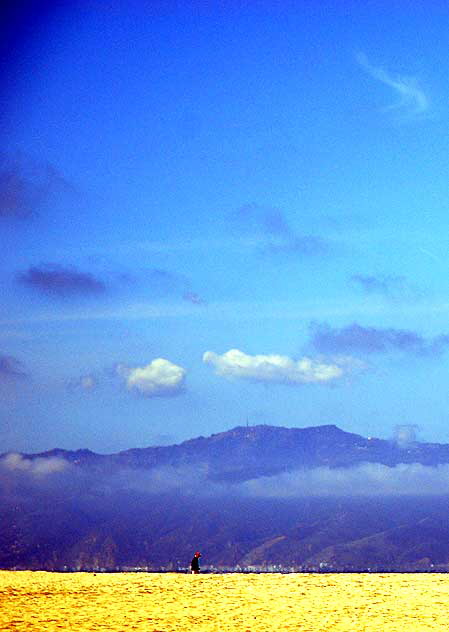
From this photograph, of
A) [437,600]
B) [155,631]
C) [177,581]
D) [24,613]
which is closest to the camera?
[155,631]

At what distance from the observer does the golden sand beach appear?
164 ft

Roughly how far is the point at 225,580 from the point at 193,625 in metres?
13.1

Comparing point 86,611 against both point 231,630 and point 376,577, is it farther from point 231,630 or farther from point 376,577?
point 376,577

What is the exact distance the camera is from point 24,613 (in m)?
52.0

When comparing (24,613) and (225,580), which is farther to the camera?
(225,580)

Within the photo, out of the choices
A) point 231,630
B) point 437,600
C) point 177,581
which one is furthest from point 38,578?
point 437,600

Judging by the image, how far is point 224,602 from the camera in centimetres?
5509

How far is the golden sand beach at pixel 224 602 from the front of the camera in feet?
164

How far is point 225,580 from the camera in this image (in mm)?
62656

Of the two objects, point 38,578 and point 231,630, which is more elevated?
point 38,578

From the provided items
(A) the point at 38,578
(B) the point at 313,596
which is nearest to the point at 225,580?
(B) the point at 313,596

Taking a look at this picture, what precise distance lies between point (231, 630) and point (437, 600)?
550 inches

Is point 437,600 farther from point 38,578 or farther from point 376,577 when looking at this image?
point 38,578

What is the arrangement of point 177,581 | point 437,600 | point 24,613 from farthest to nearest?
point 177,581 → point 437,600 → point 24,613
